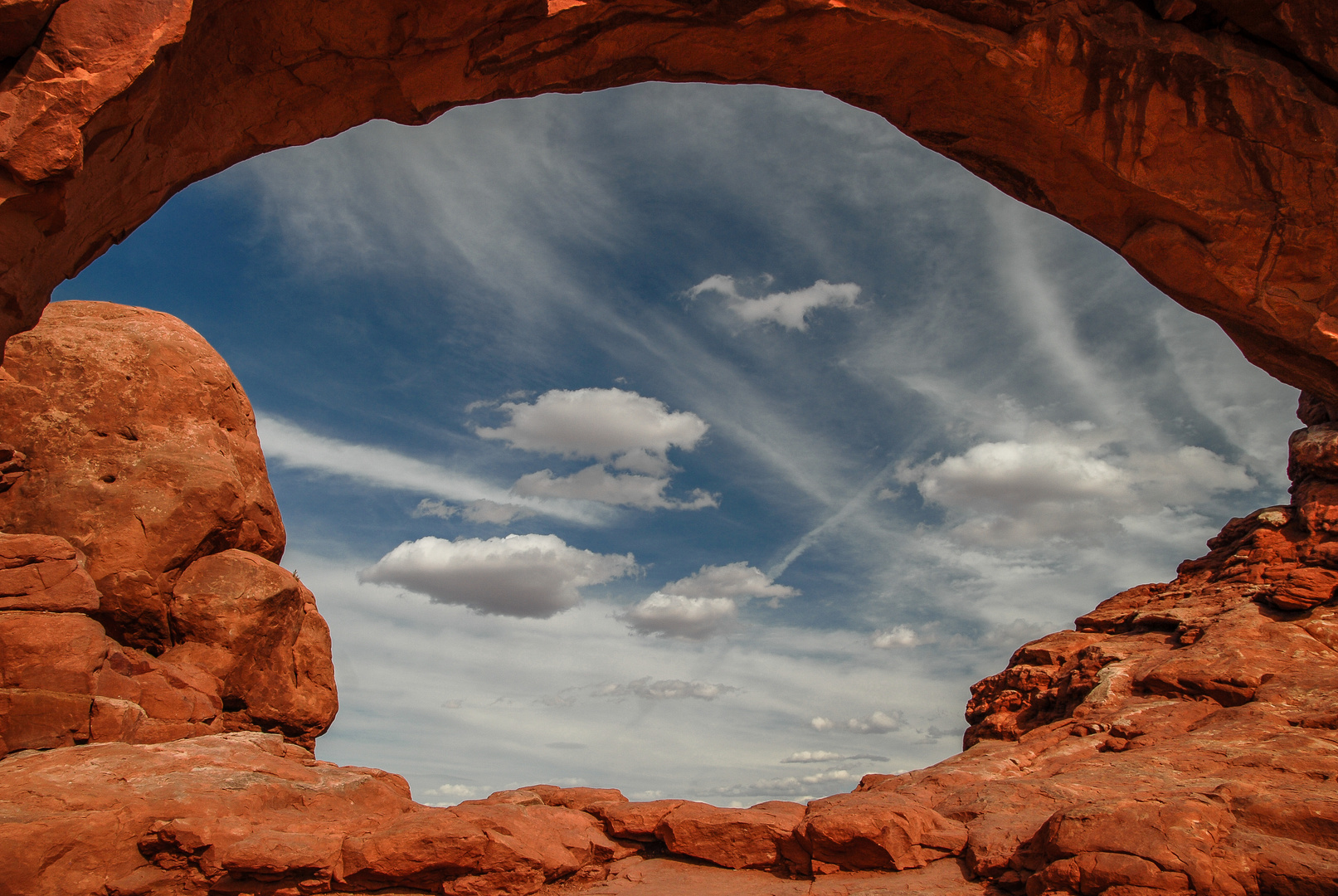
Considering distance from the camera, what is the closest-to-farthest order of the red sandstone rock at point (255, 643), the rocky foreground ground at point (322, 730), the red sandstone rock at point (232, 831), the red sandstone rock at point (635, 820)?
the red sandstone rock at point (232, 831), the rocky foreground ground at point (322, 730), the red sandstone rock at point (635, 820), the red sandstone rock at point (255, 643)

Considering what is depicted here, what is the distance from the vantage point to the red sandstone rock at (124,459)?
10.2 m

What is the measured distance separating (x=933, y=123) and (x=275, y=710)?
13783mm

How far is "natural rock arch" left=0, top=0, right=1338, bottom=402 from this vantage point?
28.3 feet

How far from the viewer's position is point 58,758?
729 centimetres

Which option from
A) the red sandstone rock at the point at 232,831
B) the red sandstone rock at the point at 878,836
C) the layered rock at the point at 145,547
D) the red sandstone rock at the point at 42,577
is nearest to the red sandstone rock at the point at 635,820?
the red sandstone rock at the point at 232,831

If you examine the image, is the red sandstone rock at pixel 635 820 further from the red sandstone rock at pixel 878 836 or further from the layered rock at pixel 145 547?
the layered rock at pixel 145 547

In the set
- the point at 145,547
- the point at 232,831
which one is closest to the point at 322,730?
the point at 145,547

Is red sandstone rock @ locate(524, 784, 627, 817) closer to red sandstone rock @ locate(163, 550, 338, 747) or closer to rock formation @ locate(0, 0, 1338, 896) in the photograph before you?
rock formation @ locate(0, 0, 1338, 896)

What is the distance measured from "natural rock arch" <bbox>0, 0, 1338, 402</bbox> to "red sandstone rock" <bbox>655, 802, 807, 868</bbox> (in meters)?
8.80

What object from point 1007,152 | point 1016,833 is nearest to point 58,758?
point 1016,833

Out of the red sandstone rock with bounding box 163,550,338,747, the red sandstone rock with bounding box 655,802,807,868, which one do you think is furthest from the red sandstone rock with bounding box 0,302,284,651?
the red sandstone rock with bounding box 655,802,807,868

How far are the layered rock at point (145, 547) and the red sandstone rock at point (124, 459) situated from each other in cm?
2

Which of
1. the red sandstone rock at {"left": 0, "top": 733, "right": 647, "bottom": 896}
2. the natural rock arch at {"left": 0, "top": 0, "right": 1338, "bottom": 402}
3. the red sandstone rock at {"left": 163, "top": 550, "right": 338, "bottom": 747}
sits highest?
the natural rock arch at {"left": 0, "top": 0, "right": 1338, "bottom": 402}

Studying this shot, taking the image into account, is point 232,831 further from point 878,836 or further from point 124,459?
point 878,836
